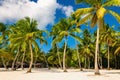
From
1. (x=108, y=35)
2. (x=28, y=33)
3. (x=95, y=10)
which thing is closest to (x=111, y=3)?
(x=95, y=10)

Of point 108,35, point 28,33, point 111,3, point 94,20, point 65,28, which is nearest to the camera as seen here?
point 111,3

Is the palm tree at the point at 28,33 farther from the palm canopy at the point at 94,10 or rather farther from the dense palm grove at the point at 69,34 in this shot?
the palm canopy at the point at 94,10

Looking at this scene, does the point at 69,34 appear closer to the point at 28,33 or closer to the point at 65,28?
the point at 65,28

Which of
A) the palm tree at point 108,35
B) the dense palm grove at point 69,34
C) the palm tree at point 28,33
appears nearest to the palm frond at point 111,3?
the dense palm grove at point 69,34

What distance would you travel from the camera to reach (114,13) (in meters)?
27.9

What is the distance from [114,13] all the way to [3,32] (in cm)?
2894

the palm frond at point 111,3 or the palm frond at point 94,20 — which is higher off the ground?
the palm frond at point 111,3

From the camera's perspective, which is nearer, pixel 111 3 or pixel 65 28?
pixel 111 3

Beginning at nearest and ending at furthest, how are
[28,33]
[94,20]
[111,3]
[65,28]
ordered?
1. [111,3]
2. [94,20]
3. [28,33]
4. [65,28]

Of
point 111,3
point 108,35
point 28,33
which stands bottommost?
point 28,33

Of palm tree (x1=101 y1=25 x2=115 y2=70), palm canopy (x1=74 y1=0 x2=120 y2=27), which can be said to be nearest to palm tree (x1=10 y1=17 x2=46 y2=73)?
palm canopy (x1=74 y1=0 x2=120 y2=27)

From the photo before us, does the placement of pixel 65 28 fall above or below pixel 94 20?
above

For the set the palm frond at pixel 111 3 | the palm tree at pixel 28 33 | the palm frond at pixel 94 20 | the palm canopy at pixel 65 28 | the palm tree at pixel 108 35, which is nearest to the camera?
the palm frond at pixel 111 3

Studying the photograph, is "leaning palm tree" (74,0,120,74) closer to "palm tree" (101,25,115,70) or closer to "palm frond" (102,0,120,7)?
"palm frond" (102,0,120,7)
